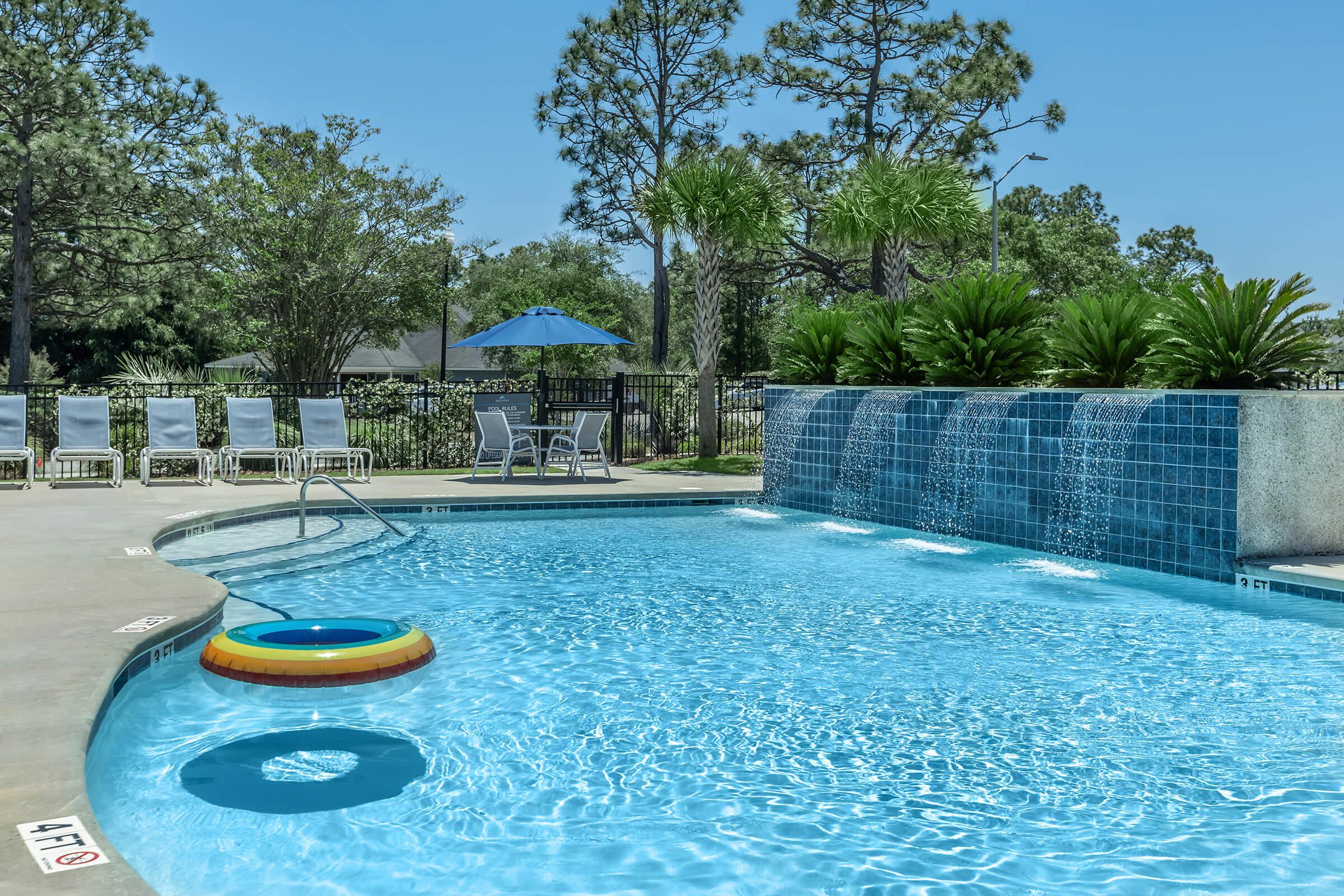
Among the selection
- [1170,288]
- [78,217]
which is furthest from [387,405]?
[78,217]

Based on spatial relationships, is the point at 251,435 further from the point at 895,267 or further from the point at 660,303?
the point at 660,303

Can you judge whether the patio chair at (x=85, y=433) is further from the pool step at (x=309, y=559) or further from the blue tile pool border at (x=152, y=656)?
the blue tile pool border at (x=152, y=656)

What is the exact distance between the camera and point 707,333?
62.2 ft

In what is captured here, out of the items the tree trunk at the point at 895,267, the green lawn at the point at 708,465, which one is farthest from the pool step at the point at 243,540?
the tree trunk at the point at 895,267

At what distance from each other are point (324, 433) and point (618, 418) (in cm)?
593

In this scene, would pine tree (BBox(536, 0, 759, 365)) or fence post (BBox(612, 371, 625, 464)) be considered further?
pine tree (BBox(536, 0, 759, 365))

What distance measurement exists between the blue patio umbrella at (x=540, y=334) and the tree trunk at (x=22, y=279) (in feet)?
49.5

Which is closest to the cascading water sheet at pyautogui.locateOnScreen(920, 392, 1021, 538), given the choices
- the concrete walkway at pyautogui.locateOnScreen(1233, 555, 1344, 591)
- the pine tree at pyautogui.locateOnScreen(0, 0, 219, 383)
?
the concrete walkway at pyautogui.locateOnScreen(1233, 555, 1344, 591)

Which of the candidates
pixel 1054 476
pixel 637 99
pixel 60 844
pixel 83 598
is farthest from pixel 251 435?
pixel 637 99

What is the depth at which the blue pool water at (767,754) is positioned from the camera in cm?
356

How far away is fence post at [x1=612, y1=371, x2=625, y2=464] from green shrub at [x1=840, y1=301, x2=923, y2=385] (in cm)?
640

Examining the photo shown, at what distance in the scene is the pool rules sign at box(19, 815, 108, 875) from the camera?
2.73 m

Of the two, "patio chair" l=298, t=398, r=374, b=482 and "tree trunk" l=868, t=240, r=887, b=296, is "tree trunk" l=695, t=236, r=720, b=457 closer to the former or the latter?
"patio chair" l=298, t=398, r=374, b=482

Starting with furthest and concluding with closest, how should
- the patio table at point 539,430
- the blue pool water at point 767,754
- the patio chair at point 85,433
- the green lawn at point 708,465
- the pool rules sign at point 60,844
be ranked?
1. the green lawn at point 708,465
2. the patio table at point 539,430
3. the patio chair at point 85,433
4. the blue pool water at point 767,754
5. the pool rules sign at point 60,844
